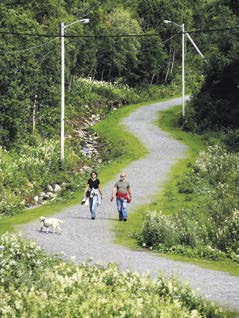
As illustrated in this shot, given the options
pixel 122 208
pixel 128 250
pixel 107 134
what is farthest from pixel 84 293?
pixel 107 134

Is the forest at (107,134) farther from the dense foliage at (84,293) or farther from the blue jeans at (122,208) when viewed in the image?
the blue jeans at (122,208)

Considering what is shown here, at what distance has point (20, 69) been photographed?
41.8 m

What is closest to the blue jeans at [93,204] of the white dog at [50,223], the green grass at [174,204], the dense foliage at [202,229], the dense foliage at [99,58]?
the green grass at [174,204]

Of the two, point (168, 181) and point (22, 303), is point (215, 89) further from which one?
point (22, 303)

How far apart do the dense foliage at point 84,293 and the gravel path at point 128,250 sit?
59 cm

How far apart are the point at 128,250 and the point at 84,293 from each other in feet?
25.8

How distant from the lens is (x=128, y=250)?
63.4 ft

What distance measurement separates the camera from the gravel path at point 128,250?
48.3 feet

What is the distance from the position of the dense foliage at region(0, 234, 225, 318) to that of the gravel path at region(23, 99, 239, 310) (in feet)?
1.93

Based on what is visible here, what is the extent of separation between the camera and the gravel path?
1472cm

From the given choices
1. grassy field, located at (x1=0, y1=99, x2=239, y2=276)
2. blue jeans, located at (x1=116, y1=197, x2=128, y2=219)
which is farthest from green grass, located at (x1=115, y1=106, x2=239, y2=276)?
blue jeans, located at (x1=116, y1=197, x2=128, y2=219)

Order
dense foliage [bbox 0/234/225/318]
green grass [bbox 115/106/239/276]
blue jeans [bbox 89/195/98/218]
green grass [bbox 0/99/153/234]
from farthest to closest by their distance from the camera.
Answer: green grass [bbox 0/99/153/234], blue jeans [bbox 89/195/98/218], green grass [bbox 115/106/239/276], dense foliage [bbox 0/234/225/318]

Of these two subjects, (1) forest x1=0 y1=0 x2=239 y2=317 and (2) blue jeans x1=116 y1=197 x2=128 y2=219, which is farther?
(2) blue jeans x1=116 y1=197 x2=128 y2=219

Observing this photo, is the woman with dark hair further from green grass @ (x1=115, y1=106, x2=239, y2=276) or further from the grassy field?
green grass @ (x1=115, y1=106, x2=239, y2=276)
